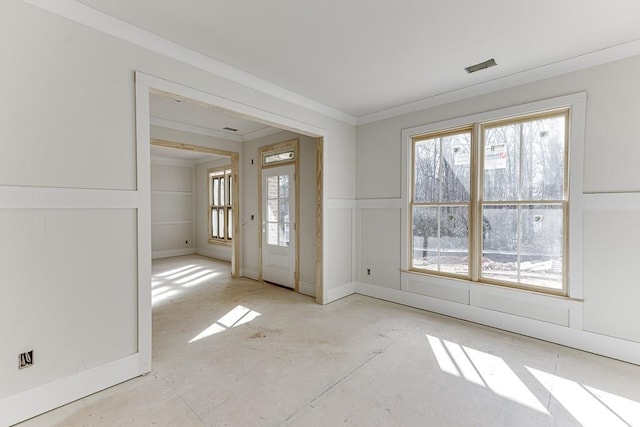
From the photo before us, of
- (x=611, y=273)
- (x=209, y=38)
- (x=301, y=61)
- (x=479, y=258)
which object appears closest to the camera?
(x=209, y=38)

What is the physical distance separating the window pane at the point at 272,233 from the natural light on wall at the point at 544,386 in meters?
3.12

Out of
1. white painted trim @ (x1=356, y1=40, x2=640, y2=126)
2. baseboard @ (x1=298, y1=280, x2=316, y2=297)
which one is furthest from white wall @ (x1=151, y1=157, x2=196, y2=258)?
white painted trim @ (x1=356, y1=40, x2=640, y2=126)

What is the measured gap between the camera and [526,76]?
3.02 meters

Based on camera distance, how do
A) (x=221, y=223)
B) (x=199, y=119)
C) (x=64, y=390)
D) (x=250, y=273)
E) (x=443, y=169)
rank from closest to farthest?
(x=64, y=390) → (x=443, y=169) → (x=199, y=119) → (x=250, y=273) → (x=221, y=223)

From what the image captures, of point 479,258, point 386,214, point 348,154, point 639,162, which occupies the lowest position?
point 479,258

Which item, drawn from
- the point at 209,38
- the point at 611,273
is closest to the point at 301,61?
the point at 209,38

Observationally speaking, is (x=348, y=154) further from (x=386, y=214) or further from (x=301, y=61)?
(x=301, y=61)

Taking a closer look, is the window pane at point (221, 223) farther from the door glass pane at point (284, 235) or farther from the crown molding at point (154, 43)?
the crown molding at point (154, 43)

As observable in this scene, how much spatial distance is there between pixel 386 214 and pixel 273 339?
2352 mm

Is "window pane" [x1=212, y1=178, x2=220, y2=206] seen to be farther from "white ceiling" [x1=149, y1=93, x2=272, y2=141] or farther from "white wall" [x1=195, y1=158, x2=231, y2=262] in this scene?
"white ceiling" [x1=149, y1=93, x2=272, y2=141]

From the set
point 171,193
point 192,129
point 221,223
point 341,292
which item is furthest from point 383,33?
point 171,193

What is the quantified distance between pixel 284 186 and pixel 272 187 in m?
0.31

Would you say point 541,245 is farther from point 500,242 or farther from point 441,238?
point 441,238

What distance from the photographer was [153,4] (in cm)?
203
